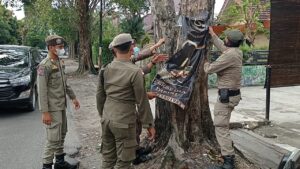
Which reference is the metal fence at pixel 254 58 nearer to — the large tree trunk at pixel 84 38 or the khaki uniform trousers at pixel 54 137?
the large tree trunk at pixel 84 38

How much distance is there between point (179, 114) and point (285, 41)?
14.1 feet

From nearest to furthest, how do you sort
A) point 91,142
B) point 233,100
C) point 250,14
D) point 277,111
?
1. point 233,100
2. point 91,142
3. point 277,111
4. point 250,14

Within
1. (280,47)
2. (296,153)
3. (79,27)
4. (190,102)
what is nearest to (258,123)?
(280,47)

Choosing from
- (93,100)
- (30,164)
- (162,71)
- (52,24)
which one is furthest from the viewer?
(52,24)

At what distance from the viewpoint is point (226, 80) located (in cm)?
570

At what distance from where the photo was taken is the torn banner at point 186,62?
5.43 m

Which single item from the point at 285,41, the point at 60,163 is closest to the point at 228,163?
the point at 60,163

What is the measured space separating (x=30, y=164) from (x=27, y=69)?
16.3 ft

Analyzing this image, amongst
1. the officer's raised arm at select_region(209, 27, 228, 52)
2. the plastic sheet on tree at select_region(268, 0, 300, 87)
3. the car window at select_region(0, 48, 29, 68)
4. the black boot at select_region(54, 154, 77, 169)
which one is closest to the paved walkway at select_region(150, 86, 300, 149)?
the plastic sheet on tree at select_region(268, 0, 300, 87)

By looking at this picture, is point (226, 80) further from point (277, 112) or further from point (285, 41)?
point (277, 112)

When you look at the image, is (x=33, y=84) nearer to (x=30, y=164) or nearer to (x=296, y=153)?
(x=30, y=164)

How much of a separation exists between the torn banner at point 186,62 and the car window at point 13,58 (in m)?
6.66

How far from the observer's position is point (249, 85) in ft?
58.7

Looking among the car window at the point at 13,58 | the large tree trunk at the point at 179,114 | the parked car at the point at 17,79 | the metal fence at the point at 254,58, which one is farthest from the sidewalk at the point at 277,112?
the car window at the point at 13,58
